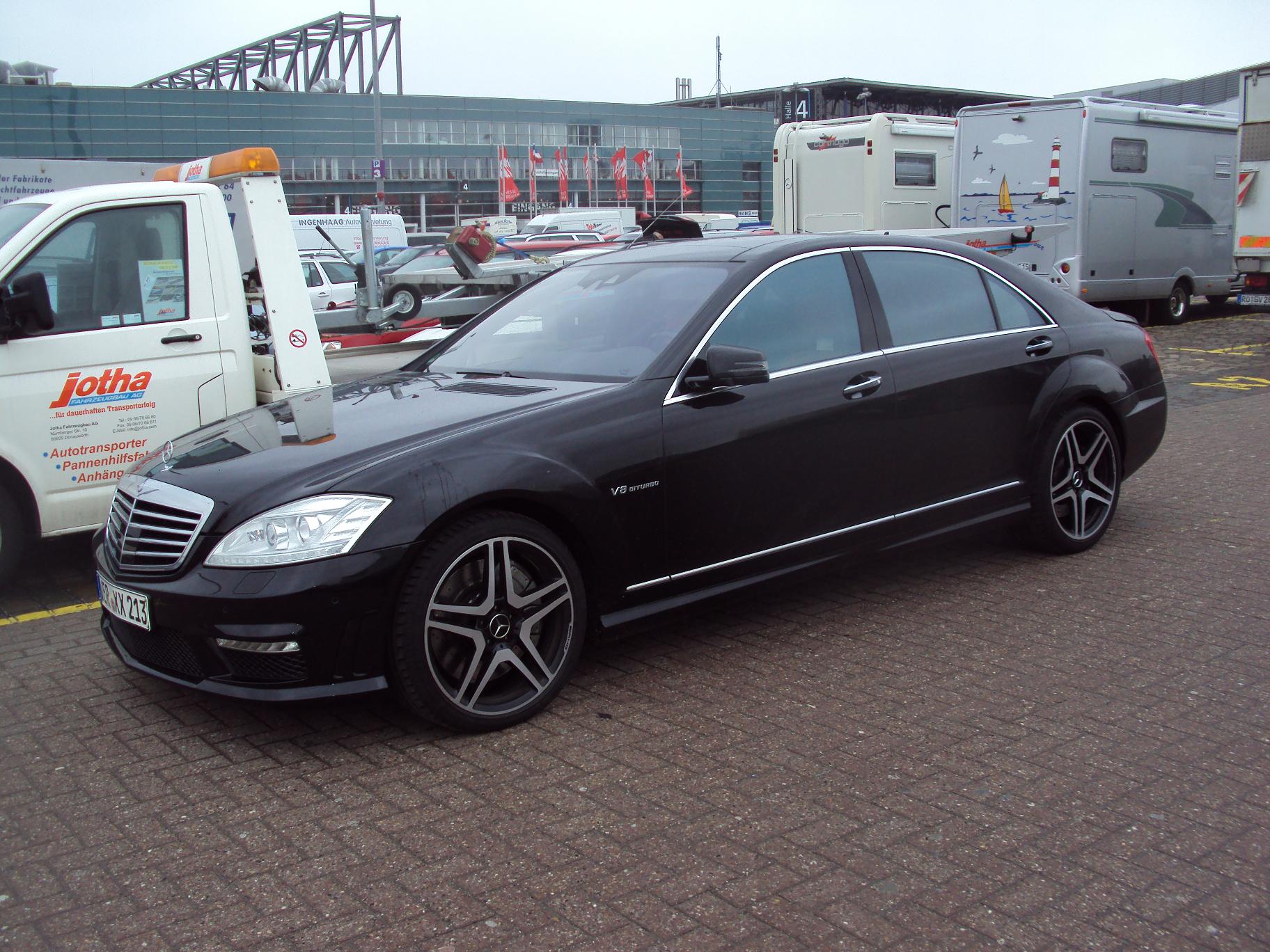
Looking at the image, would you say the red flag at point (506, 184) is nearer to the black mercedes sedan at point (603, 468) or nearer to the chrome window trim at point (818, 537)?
the black mercedes sedan at point (603, 468)

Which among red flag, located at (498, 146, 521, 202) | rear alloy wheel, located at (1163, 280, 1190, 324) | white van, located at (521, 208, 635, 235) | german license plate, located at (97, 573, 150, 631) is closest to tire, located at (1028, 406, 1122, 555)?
german license plate, located at (97, 573, 150, 631)

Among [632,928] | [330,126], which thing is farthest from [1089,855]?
[330,126]

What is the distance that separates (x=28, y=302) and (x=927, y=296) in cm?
420

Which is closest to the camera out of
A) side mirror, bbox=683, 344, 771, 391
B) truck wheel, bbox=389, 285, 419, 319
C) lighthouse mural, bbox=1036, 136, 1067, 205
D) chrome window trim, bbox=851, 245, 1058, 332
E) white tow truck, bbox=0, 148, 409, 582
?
side mirror, bbox=683, 344, 771, 391

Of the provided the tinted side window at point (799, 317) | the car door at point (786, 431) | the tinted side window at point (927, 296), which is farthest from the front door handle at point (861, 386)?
the tinted side window at point (927, 296)

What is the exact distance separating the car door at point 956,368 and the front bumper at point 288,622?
2455mm

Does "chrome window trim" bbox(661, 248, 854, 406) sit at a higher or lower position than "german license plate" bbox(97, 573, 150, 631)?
higher

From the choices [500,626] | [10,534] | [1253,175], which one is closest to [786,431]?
[500,626]

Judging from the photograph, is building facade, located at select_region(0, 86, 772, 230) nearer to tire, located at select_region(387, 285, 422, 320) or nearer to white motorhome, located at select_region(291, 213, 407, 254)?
white motorhome, located at select_region(291, 213, 407, 254)

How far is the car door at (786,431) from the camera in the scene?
14.8 feet

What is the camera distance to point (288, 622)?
12.1ft

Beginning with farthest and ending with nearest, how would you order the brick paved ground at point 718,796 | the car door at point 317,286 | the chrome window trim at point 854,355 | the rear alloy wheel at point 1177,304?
the car door at point 317,286 < the rear alloy wheel at point 1177,304 < the chrome window trim at point 854,355 < the brick paved ground at point 718,796

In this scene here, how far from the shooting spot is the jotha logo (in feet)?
19.2

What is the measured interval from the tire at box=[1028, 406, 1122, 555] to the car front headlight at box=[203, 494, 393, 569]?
3435 mm
